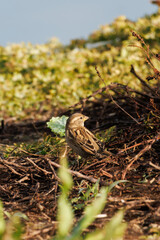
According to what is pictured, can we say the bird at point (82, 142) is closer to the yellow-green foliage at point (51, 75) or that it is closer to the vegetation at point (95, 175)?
the vegetation at point (95, 175)

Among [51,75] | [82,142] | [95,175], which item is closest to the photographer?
[95,175]

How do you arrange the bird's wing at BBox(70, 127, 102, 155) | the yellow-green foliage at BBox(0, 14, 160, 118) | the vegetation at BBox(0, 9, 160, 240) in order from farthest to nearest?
the yellow-green foliage at BBox(0, 14, 160, 118) → the bird's wing at BBox(70, 127, 102, 155) → the vegetation at BBox(0, 9, 160, 240)

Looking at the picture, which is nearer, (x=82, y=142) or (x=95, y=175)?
(x=95, y=175)

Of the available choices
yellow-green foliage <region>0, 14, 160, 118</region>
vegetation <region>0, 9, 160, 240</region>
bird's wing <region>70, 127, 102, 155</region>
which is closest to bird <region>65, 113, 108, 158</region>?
bird's wing <region>70, 127, 102, 155</region>

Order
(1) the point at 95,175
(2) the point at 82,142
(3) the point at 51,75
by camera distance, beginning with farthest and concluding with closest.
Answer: (3) the point at 51,75
(2) the point at 82,142
(1) the point at 95,175

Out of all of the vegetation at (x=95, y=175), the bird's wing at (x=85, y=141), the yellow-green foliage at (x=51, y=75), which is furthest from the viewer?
the yellow-green foliage at (x=51, y=75)

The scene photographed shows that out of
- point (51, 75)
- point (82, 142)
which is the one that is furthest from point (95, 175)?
point (51, 75)

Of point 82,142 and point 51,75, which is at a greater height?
point 51,75

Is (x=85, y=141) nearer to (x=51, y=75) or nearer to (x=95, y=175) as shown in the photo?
(x=95, y=175)

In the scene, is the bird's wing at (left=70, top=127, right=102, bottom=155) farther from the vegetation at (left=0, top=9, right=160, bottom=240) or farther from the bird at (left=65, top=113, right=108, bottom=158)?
the vegetation at (left=0, top=9, right=160, bottom=240)

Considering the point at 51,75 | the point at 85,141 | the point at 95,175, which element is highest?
the point at 51,75

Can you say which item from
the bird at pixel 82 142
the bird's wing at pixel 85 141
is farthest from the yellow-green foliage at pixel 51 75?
the bird's wing at pixel 85 141

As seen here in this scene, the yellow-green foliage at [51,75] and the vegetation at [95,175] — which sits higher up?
the yellow-green foliage at [51,75]

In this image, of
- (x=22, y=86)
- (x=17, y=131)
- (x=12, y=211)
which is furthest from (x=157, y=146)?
(x=22, y=86)
